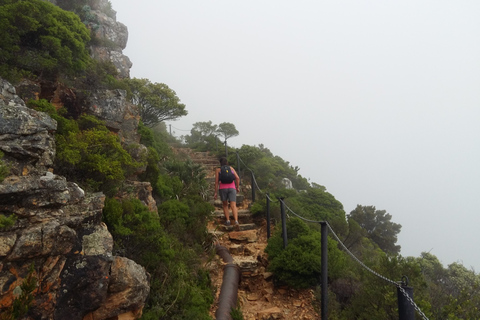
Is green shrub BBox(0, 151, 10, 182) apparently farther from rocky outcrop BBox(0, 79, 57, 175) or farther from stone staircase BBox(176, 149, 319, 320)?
stone staircase BBox(176, 149, 319, 320)

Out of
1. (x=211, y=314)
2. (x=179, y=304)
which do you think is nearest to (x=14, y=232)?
(x=179, y=304)

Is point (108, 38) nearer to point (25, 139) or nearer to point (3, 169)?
point (25, 139)

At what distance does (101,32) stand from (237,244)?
15612 mm

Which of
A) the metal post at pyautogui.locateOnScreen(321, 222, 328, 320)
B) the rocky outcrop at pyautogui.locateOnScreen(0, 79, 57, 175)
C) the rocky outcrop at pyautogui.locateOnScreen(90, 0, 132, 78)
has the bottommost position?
the metal post at pyautogui.locateOnScreen(321, 222, 328, 320)

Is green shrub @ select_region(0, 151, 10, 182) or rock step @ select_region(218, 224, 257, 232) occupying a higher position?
green shrub @ select_region(0, 151, 10, 182)

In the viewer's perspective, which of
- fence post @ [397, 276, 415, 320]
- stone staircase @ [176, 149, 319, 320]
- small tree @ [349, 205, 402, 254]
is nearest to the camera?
fence post @ [397, 276, 415, 320]

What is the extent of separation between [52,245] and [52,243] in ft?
0.07

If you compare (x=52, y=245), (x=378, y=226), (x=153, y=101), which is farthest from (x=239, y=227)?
(x=378, y=226)

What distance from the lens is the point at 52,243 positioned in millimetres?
3166

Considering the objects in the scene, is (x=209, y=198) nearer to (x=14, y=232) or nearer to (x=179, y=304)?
(x=179, y=304)

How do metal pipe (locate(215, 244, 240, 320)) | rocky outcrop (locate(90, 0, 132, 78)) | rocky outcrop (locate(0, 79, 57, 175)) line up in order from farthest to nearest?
rocky outcrop (locate(90, 0, 132, 78)) → metal pipe (locate(215, 244, 240, 320)) → rocky outcrop (locate(0, 79, 57, 175))

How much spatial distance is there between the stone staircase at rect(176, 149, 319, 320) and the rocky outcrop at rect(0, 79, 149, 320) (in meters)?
1.91

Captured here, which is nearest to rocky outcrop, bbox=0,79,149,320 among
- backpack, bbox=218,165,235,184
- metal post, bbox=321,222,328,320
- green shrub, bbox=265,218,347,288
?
metal post, bbox=321,222,328,320

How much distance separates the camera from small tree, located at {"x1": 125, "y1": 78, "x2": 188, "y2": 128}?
14.4 metres
